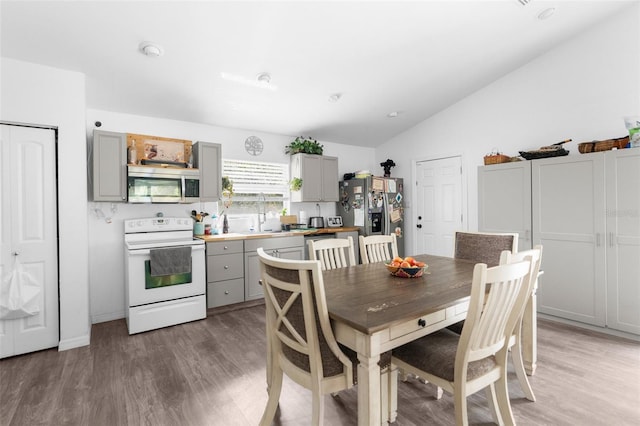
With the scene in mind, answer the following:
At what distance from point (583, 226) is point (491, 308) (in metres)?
2.57

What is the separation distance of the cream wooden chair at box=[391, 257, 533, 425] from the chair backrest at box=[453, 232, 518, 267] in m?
1.08

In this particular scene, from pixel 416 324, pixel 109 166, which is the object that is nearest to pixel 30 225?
pixel 109 166

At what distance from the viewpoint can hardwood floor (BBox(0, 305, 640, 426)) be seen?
1.83m

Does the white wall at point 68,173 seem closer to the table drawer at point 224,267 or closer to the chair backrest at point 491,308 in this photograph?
the table drawer at point 224,267

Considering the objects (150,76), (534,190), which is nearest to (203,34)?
(150,76)

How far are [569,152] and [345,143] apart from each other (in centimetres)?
318

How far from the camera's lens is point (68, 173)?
2762mm

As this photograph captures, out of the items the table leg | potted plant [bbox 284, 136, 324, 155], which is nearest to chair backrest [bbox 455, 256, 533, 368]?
the table leg

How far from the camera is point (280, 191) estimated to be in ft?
15.7

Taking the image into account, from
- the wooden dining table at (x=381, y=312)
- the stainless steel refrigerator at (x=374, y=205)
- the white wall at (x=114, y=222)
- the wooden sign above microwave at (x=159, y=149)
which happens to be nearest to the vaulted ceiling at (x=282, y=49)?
the white wall at (x=114, y=222)

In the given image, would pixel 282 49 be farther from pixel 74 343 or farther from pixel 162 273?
pixel 74 343

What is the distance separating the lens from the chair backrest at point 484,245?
8.28 ft

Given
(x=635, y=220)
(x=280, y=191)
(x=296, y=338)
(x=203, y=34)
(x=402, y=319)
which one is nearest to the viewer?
(x=402, y=319)

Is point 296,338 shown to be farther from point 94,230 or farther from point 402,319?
point 94,230
